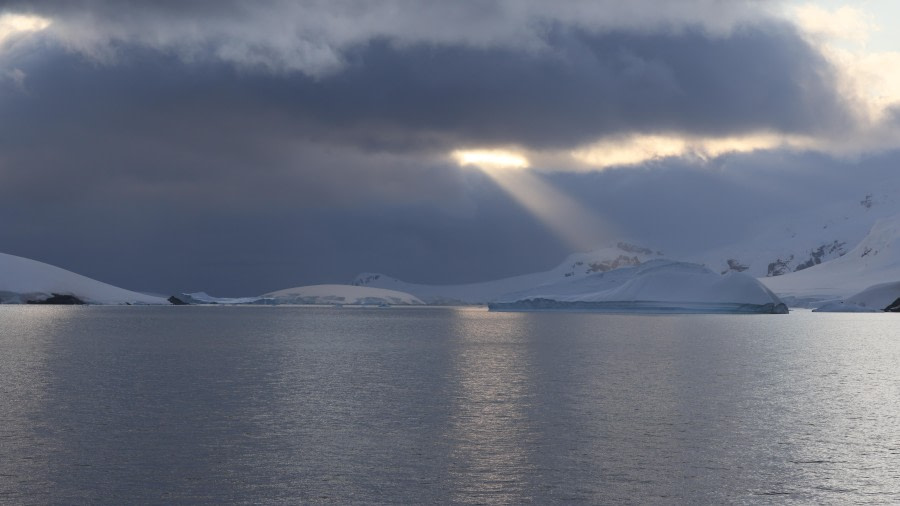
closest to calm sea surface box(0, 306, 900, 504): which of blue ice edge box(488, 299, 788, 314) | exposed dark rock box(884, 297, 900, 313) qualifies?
blue ice edge box(488, 299, 788, 314)

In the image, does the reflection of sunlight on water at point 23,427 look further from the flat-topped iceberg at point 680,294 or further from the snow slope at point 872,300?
the snow slope at point 872,300

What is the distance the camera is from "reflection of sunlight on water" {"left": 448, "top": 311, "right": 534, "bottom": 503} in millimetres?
19344

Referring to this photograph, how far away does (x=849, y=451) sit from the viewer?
23781 mm

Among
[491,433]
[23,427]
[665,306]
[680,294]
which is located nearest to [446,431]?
[491,433]

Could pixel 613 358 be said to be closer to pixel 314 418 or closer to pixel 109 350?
pixel 314 418

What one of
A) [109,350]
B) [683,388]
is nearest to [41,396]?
[683,388]

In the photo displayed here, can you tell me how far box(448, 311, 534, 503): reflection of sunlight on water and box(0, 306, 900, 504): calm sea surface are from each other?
10 cm

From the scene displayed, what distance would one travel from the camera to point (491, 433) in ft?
85.6

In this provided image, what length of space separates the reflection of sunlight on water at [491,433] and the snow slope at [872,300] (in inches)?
6085

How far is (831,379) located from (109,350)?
155 feet

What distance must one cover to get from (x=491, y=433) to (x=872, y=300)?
180m

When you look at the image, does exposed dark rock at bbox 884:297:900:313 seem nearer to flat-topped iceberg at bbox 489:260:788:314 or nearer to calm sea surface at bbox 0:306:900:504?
flat-topped iceberg at bbox 489:260:788:314

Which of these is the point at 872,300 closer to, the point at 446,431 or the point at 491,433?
the point at 491,433

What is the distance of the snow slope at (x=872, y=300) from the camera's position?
182 metres
